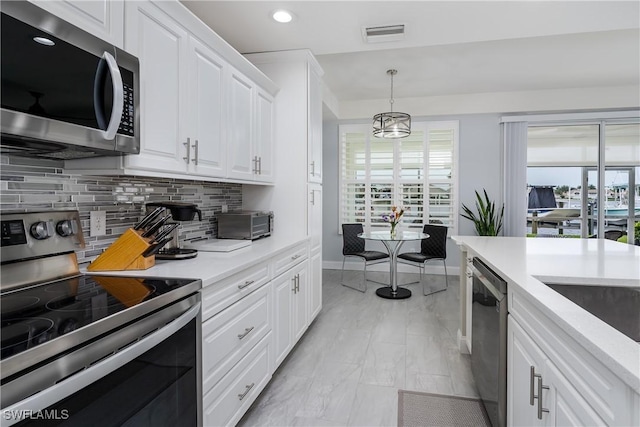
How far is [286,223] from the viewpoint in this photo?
120 inches

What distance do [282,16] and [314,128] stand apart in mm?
1020

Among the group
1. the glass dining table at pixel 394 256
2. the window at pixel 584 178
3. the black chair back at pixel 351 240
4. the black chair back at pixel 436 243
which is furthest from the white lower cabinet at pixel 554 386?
the window at pixel 584 178

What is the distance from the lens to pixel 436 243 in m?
4.67

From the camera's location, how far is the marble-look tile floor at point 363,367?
1.99 metres

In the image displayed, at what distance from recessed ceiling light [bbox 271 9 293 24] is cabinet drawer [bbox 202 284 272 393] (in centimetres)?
184

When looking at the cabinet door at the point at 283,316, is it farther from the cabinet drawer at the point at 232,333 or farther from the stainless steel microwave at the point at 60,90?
the stainless steel microwave at the point at 60,90

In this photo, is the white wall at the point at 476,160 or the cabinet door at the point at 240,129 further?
the white wall at the point at 476,160

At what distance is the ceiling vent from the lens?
2.59 meters

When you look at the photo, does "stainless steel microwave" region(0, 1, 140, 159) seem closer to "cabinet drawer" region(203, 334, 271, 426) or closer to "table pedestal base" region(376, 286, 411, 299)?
"cabinet drawer" region(203, 334, 271, 426)

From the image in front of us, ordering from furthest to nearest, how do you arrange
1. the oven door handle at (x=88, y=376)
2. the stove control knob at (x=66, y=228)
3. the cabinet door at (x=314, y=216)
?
the cabinet door at (x=314, y=216), the stove control knob at (x=66, y=228), the oven door handle at (x=88, y=376)

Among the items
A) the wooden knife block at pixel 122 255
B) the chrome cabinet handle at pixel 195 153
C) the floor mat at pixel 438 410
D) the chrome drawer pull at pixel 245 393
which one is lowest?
the floor mat at pixel 438 410

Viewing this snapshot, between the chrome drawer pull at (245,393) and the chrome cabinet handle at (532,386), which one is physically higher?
the chrome cabinet handle at (532,386)

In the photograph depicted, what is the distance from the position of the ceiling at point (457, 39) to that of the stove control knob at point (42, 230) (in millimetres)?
1682

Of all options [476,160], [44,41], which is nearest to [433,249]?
[476,160]
